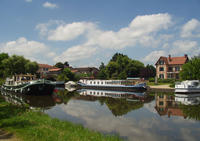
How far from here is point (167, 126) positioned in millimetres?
12734

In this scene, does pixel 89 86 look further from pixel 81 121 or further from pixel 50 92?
pixel 81 121

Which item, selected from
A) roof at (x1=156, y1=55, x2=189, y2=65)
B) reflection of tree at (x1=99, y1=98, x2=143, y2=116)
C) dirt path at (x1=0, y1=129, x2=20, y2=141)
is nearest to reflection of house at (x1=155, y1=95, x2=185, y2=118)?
reflection of tree at (x1=99, y1=98, x2=143, y2=116)

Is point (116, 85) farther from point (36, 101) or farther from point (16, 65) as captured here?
point (16, 65)

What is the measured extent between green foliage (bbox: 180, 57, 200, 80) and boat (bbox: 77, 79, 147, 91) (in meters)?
10.8

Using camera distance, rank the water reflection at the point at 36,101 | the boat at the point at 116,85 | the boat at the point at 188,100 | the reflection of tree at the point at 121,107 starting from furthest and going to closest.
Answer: the boat at the point at 116,85, the boat at the point at 188,100, the water reflection at the point at 36,101, the reflection of tree at the point at 121,107

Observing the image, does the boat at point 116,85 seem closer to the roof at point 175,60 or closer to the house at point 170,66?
the house at point 170,66

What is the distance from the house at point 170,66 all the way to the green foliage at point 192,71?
19083mm

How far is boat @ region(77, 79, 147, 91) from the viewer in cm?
4378

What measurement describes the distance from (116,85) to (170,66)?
91.7 ft

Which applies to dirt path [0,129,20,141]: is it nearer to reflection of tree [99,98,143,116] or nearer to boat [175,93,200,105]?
reflection of tree [99,98,143,116]

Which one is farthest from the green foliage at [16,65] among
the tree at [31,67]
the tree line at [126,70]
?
the tree line at [126,70]

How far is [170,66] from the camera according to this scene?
65438mm

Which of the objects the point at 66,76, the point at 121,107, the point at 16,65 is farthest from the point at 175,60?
the point at 16,65

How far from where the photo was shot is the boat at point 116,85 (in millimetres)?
43781
